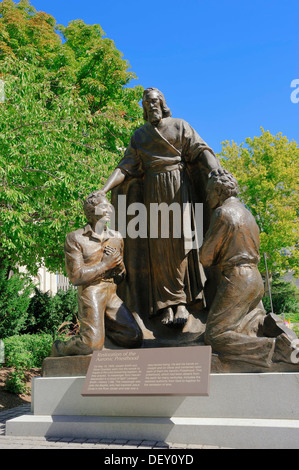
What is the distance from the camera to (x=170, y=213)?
229 inches

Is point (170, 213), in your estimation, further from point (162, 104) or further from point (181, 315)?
point (162, 104)

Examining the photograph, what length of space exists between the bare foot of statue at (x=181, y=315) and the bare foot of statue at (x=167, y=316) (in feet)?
0.16

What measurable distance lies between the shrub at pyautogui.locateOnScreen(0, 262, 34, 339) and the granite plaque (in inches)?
324

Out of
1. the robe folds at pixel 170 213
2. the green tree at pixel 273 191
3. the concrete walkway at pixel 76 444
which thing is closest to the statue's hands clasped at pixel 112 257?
the robe folds at pixel 170 213

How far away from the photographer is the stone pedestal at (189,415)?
4070 millimetres

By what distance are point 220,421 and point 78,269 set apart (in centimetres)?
217

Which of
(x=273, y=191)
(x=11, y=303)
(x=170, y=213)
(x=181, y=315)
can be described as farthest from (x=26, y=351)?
(x=273, y=191)

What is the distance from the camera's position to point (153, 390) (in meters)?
4.30

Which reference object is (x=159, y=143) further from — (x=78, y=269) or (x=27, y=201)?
(x=27, y=201)

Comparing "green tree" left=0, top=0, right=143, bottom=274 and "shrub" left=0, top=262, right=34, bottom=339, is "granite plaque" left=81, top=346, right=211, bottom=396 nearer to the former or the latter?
"green tree" left=0, top=0, right=143, bottom=274

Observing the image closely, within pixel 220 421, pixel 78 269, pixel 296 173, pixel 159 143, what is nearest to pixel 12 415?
pixel 78 269

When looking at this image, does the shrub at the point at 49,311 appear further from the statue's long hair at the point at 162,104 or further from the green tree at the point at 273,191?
the green tree at the point at 273,191

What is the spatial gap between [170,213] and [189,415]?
2.43 m

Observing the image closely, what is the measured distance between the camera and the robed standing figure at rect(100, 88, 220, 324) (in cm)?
566
